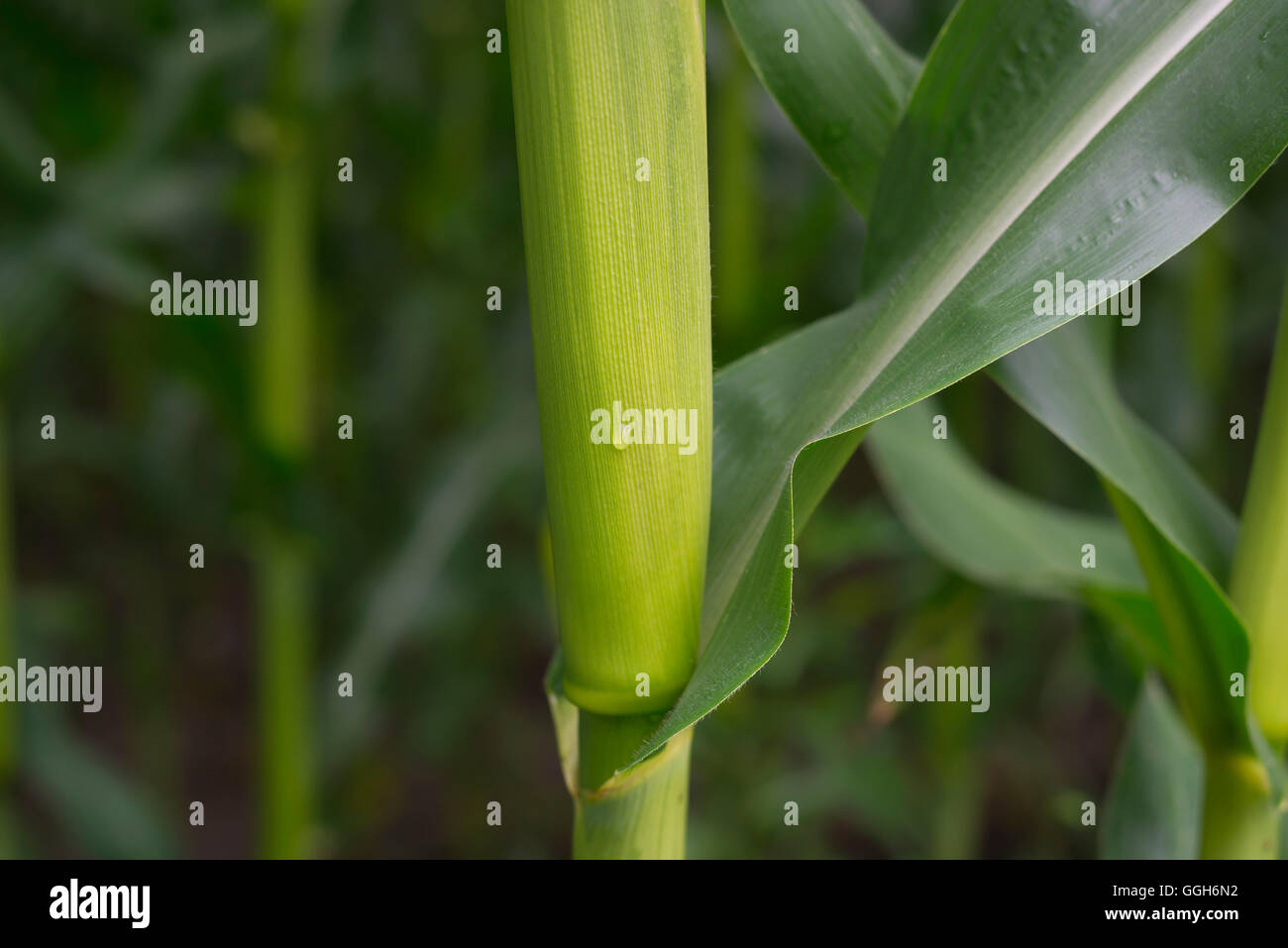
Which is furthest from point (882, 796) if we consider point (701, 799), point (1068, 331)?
point (1068, 331)

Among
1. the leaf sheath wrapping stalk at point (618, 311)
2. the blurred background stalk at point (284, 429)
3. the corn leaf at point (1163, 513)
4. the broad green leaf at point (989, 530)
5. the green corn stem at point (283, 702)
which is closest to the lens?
the leaf sheath wrapping stalk at point (618, 311)

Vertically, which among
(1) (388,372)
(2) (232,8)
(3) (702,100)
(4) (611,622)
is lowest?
(4) (611,622)

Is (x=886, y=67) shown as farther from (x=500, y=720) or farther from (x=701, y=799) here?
(x=500, y=720)

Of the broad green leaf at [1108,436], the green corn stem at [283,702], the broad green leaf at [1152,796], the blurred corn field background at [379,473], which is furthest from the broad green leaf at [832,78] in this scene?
the green corn stem at [283,702]

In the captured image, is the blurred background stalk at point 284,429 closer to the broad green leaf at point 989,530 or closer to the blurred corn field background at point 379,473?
the blurred corn field background at point 379,473

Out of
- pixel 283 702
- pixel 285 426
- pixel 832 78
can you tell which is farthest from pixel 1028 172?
pixel 283 702

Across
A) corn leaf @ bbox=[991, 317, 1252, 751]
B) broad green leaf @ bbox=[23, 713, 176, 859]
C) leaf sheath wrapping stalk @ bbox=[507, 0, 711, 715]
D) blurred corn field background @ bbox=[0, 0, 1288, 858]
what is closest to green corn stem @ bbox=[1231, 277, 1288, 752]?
corn leaf @ bbox=[991, 317, 1252, 751]

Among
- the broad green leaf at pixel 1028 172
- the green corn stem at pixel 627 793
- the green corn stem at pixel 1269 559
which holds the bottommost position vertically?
the green corn stem at pixel 627 793
